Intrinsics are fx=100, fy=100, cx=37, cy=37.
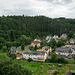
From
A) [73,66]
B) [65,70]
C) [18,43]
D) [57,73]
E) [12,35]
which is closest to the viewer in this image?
[57,73]

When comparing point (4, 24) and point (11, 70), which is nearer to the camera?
point (11, 70)

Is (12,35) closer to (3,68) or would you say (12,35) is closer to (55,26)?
(55,26)

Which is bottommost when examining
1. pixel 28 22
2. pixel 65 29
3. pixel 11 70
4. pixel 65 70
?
pixel 65 70

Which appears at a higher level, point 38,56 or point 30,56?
point 38,56

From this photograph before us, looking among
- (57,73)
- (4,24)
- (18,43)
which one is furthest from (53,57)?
(4,24)

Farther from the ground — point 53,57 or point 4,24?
point 4,24

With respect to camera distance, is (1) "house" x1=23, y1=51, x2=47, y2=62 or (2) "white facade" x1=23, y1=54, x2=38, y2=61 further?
(2) "white facade" x1=23, y1=54, x2=38, y2=61

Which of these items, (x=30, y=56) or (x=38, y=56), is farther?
(x=30, y=56)

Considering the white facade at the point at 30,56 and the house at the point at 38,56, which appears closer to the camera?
the house at the point at 38,56

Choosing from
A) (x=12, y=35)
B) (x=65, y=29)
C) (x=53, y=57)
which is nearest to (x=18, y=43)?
(x=12, y=35)

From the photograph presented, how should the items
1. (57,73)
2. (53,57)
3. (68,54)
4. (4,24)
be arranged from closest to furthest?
(57,73), (53,57), (68,54), (4,24)
